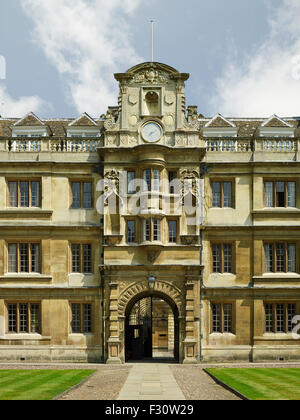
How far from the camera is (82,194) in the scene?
121 ft

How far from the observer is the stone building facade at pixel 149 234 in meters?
34.9

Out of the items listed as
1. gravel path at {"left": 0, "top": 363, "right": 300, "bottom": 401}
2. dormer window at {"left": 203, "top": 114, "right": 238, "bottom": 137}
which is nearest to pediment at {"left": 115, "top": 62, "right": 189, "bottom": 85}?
dormer window at {"left": 203, "top": 114, "right": 238, "bottom": 137}

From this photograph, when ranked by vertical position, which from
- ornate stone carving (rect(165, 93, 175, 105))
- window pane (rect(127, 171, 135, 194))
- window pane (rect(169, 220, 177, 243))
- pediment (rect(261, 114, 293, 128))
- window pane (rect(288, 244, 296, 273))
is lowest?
window pane (rect(288, 244, 296, 273))

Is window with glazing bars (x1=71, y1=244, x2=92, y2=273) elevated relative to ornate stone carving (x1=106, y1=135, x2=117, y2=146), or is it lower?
lower

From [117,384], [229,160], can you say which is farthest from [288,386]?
[229,160]

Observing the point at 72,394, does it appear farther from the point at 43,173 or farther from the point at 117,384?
the point at 43,173

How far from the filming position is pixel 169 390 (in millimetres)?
22188

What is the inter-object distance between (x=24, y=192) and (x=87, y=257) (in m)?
5.73

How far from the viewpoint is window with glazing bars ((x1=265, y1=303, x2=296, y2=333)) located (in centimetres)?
3562

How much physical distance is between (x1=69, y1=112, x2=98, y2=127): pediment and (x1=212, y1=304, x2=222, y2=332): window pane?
14.4 metres

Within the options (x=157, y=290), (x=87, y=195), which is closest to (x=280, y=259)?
(x=157, y=290)

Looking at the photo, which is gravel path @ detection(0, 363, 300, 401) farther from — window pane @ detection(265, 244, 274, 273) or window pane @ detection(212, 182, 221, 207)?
window pane @ detection(212, 182, 221, 207)

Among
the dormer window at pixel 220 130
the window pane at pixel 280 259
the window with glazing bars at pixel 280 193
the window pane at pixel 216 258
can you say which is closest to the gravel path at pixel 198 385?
the window pane at pixel 216 258

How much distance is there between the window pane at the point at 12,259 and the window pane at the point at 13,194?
2.64m
